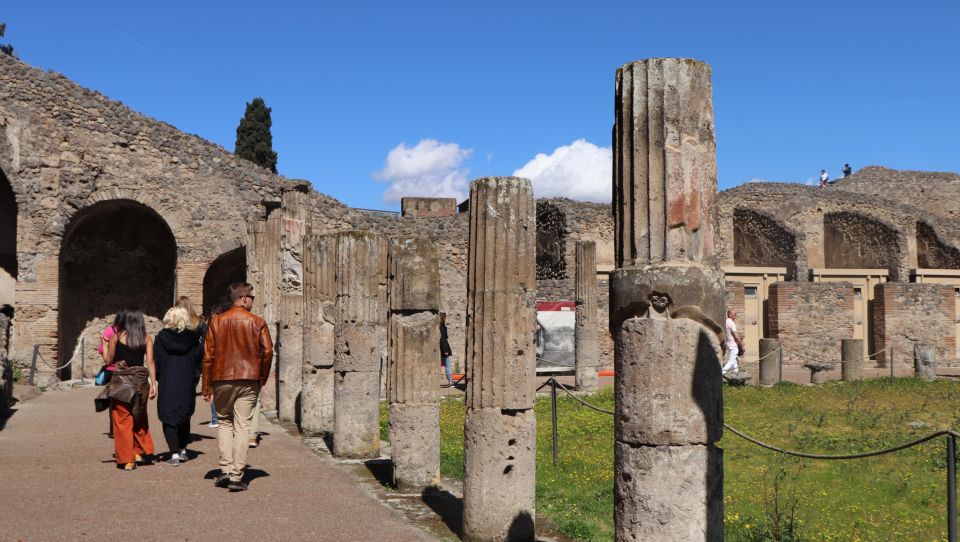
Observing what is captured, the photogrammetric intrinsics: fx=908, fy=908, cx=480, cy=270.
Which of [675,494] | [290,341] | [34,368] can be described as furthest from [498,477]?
[34,368]

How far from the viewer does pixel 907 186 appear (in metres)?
39.7

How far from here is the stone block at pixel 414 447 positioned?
772 centimetres

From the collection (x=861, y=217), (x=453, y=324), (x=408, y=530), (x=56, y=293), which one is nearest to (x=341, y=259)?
(x=408, y=530)

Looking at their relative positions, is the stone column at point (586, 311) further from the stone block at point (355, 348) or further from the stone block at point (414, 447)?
the stone block at point (414, 447)

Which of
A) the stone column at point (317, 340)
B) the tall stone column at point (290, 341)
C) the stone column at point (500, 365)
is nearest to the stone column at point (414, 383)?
the stone column at point (500, 365)

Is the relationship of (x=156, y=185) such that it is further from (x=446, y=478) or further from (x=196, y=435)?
(x=446, y=478)

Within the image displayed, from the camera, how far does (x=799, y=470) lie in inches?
283

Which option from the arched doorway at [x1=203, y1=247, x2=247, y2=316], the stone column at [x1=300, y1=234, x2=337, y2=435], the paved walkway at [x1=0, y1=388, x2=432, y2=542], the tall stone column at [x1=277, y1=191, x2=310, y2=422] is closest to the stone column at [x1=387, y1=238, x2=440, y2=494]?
the paved walkway at [x1=0, y1=388, x2=432, y2=542]

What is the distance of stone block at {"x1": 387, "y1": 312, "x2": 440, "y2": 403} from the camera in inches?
304

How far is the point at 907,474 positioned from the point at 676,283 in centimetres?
634

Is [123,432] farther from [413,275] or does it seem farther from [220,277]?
[220,277]

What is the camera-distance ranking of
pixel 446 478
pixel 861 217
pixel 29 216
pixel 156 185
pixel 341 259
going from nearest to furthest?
pixel 446 478 < pixel 341 259 < pixel 29 216 < pixel 156 185 < pixel 861 217

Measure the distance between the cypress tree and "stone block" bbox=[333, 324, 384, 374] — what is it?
85.6 feet

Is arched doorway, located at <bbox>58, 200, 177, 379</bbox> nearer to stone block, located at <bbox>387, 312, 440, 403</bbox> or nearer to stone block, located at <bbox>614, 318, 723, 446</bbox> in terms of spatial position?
stone block, located at <bbox>387, 312, 440, 403</bbox>
